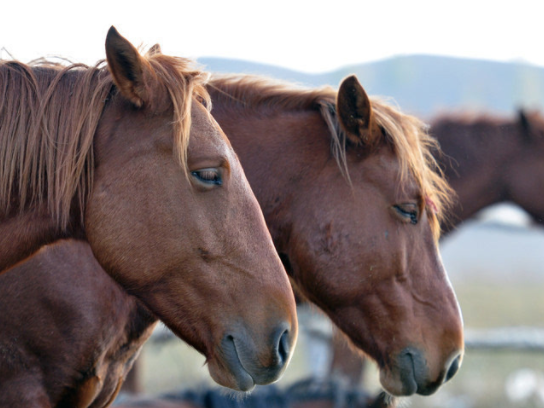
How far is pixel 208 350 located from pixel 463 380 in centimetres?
885

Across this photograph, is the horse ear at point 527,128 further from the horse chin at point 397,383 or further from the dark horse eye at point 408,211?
the horse chin at point 397,383

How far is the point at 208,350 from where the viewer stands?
6.82ft

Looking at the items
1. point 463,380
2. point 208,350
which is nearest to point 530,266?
point 463,380

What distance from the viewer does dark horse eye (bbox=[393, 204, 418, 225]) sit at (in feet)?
9.88

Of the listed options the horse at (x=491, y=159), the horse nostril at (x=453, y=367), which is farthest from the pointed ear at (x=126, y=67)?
the horse at (x=491, y=159)

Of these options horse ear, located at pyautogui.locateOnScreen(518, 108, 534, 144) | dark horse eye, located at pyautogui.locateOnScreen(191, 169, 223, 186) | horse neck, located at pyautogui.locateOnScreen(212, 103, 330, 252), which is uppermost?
dark horse eye, located at pyautogui.locateOnScreen(191, 169, 223, 186)

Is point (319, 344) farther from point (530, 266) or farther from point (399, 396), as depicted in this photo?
point (530, 266)

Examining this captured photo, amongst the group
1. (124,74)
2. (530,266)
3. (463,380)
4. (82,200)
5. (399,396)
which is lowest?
(530,266)

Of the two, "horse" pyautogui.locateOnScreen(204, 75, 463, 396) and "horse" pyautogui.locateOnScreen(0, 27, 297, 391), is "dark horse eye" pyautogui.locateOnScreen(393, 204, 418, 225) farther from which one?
"horse" pyautogui.locateOnScreen(0, 27, 297, 391)

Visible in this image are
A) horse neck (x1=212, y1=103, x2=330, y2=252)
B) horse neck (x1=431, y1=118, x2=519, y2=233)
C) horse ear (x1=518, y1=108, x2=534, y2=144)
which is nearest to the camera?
horse neck (x1=212, y1=103, x2=330, y2=252)

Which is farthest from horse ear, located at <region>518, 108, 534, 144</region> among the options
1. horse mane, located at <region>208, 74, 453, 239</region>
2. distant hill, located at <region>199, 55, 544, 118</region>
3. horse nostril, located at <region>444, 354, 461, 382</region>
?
distant hill, located at <region>199, 55, 544, 118</region>

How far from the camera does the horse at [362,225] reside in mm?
2941

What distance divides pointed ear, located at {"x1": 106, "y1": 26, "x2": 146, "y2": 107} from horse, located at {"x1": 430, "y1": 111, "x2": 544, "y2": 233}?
12.0ft

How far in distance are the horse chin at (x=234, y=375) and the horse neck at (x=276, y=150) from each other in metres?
1.10
